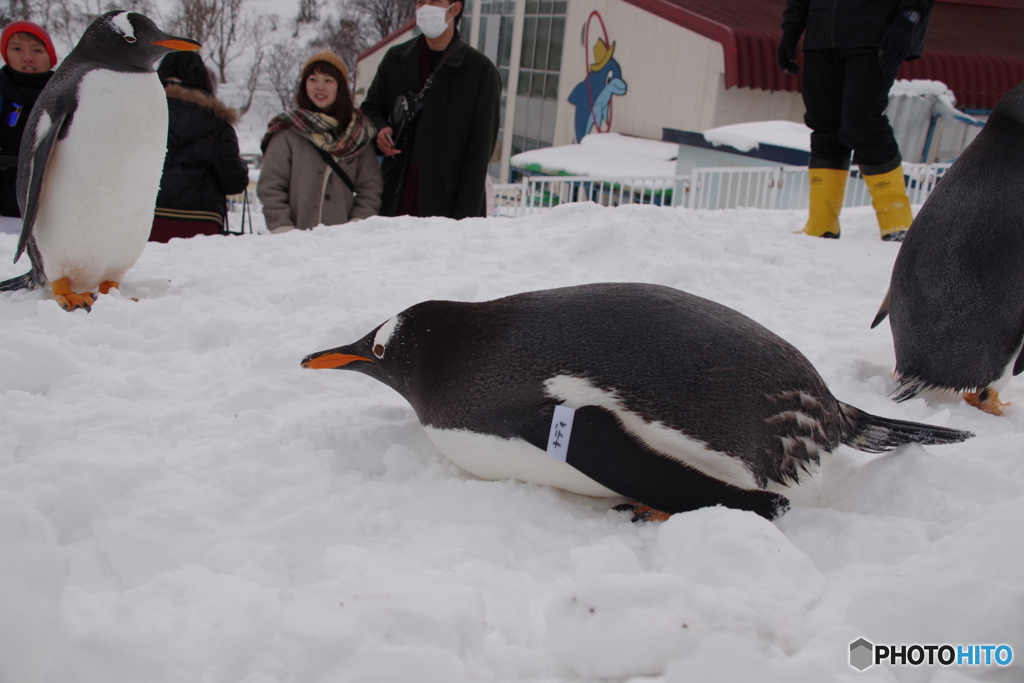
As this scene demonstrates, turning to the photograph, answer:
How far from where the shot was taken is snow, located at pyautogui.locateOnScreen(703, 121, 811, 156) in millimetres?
7797

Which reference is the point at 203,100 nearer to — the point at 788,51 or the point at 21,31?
the point at 21,31

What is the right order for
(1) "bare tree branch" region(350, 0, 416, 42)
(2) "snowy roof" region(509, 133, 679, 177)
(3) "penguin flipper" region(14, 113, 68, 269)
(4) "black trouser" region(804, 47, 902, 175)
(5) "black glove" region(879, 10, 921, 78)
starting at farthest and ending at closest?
(1) "bare tree branch" region(350, 0, 416, 42), (2) "snowy roof" region(509, 133, 679, 177), (4) "black trouser" region(804, 47, 902, 175), (5) "black glove" region(879, 10, 921, 78), (3) "penguin flipper" region(14, 113, 68, 269)

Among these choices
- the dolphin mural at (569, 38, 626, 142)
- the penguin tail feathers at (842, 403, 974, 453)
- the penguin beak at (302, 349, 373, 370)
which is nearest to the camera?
the penguin tail feathers at (842, 403, 974, 453)

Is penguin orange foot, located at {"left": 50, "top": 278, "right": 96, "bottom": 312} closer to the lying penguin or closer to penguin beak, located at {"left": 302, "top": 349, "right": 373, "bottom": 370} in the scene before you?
penguin beak, located at {"left": 302, "top": 349, "right": 373, "bottom": 370}

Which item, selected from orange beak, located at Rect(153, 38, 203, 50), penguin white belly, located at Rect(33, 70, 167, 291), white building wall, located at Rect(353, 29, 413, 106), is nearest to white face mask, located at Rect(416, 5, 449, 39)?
orange beak, located at Rect(153, 38, 203, 50)

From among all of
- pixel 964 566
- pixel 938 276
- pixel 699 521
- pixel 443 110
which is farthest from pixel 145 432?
pixel 443 110

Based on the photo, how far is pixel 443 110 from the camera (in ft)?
12.6

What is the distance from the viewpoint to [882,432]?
4.81 feet

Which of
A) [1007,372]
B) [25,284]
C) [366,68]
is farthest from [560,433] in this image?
[366,68]

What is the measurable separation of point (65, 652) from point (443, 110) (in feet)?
11.3

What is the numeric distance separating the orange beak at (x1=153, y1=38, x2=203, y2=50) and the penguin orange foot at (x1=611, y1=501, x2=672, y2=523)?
200 centimetres

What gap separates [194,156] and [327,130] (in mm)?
661

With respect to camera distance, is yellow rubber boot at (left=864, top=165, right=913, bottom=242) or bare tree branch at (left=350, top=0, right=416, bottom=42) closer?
yellow rubber boot at (left=864, top=165, right=913, bottom=242)

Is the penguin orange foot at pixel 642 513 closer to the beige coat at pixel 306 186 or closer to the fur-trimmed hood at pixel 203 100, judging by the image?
the beige coat at pixel 306 186
